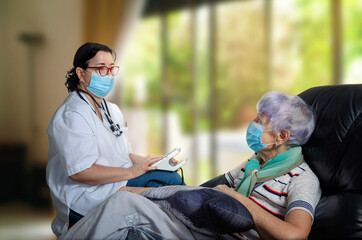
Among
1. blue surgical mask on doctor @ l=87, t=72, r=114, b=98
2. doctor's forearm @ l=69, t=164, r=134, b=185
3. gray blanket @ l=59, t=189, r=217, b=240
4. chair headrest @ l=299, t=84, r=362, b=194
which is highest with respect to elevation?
blue surgical mask on doctor @ l=87, t=72, r=114, b=98

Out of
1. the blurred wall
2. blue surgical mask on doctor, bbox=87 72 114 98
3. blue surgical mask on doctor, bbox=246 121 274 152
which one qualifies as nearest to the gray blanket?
blue surgical mask on doctor, bbox=246 121 274 152

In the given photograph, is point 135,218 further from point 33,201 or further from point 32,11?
point 32,11

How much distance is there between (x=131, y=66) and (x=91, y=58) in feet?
8.98

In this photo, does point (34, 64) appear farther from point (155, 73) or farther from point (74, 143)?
point (74, 143)

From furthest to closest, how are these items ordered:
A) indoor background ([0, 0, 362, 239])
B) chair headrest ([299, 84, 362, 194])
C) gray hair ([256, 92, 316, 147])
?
1. indoor background ([0, 0, 362, 239])
2. gray hair ([256, 92, 316, 147])
3. chair headrest ([299, 84, 362, 194])

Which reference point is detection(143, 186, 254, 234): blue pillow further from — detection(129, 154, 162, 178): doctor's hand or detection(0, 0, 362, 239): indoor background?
detection(0, 0, 362, 239): indoor background

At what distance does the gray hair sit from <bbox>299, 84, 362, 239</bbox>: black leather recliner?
0.16 ft

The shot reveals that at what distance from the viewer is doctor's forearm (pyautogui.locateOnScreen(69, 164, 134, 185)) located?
1.52 m

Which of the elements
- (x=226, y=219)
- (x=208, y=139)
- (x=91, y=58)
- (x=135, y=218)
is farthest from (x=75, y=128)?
(x=208, y=139)

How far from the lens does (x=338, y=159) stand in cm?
141

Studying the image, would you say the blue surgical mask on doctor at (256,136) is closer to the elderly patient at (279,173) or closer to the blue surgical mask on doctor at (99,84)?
the elderly patient at (279,173)

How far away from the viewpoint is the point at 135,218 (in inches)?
51.6

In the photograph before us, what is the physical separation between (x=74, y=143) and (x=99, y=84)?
0.32 metres

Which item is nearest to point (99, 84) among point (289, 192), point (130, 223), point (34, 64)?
point (130, 223)
